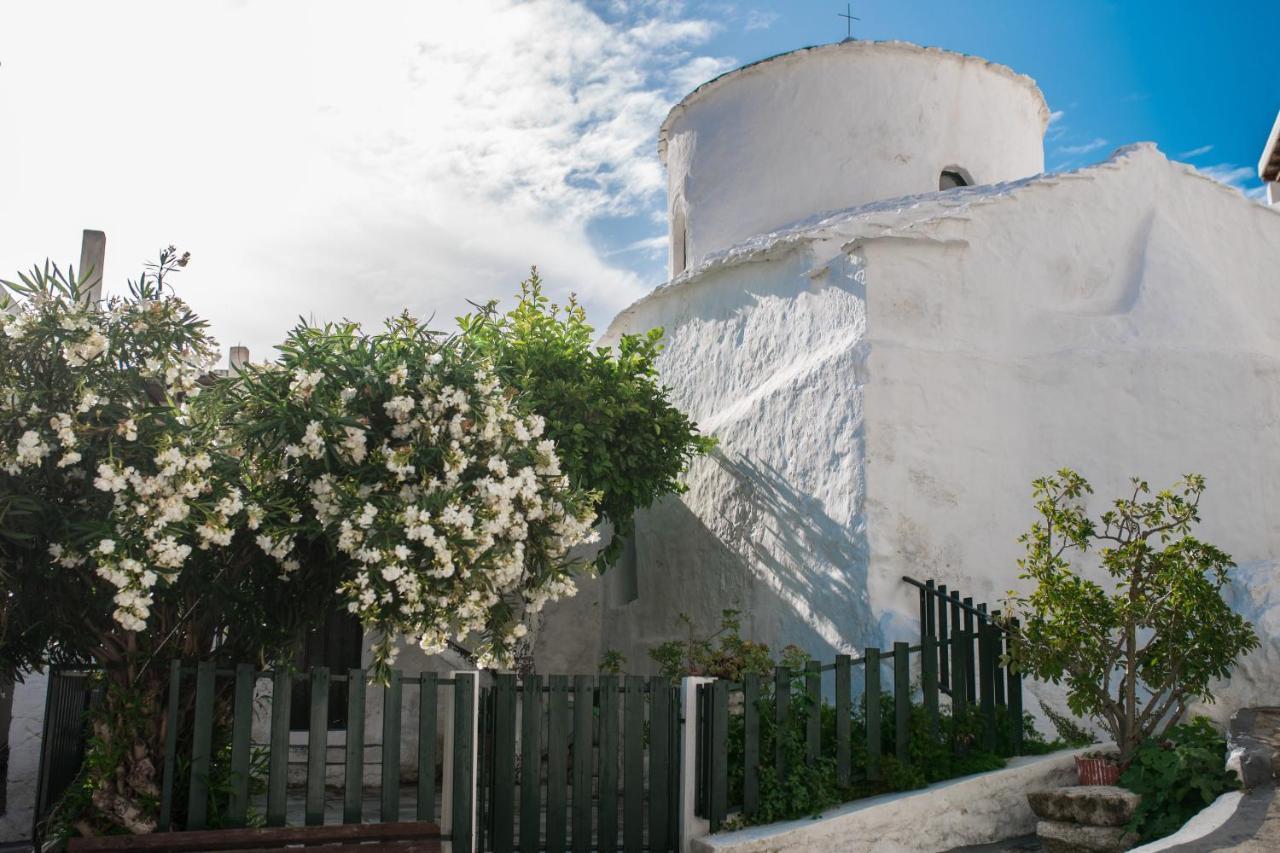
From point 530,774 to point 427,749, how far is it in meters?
0.86

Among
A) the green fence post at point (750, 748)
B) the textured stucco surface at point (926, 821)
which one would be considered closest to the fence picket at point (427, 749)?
the textured stucco surface at point (926, 821)

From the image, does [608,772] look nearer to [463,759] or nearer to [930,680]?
[463,759]

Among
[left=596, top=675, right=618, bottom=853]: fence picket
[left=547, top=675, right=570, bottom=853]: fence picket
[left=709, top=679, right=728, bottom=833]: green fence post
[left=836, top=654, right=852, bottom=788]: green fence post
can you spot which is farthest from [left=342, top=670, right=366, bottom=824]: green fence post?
[left=836, top=654, right=852, bottom=788]: green fence post

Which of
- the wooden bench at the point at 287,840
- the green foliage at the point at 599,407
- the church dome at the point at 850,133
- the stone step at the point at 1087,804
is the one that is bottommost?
the wooden bench at the point at 287,840

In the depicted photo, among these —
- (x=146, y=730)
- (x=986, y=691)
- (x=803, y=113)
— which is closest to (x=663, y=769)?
(x=986, y=691)

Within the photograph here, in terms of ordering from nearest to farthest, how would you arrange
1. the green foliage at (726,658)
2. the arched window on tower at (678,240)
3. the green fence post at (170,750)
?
the green fence post at (170,750)
the green foliage at (726,658)
the arched window on tower at (678,240)

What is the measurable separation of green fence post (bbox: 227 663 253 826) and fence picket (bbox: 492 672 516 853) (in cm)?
161

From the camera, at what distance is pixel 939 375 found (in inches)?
423

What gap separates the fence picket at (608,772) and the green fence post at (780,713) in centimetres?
109

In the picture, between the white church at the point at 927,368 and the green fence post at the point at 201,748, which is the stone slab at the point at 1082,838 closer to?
the white church at the point at 927,368

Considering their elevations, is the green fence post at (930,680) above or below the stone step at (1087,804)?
above

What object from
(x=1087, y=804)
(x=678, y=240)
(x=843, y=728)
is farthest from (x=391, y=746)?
(x=678, y=240)

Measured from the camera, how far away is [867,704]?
8.45 metres

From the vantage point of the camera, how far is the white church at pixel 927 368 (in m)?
10.4
